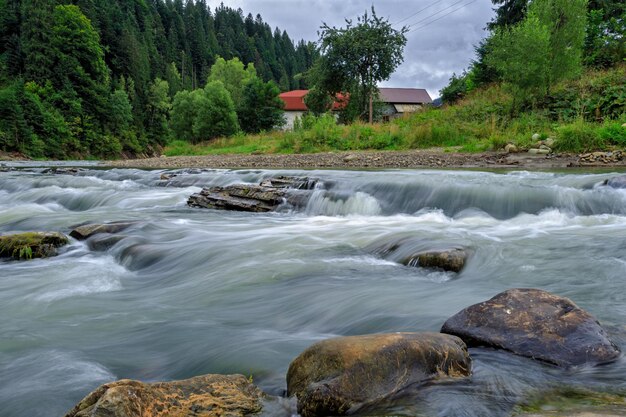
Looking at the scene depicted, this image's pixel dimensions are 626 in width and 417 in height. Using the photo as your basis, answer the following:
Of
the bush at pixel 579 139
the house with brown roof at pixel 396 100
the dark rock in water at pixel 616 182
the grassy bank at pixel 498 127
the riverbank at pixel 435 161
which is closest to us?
the dark rock in water at pixel 616 182

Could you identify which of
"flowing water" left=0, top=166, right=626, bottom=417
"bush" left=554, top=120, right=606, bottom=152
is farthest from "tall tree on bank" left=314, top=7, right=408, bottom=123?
"flowing water" left=0, top=166, right=626, bottom=417

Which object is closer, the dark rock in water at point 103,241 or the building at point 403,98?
the dark rock in water at point 103,241

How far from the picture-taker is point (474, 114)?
2370 centimetres

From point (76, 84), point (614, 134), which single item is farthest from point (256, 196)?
point (76, 84)

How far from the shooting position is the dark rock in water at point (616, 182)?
8.80 metres

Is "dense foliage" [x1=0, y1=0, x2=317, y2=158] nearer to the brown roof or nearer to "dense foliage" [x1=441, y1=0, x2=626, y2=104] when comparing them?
"dense foliage" [x1=441, y1=0, x2=626, y2=104]

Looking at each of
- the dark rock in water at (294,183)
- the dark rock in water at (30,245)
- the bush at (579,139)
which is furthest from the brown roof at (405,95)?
the dark rock in water at (30,245)

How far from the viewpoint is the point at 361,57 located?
1350 inches

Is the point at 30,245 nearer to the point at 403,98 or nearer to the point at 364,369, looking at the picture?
the point at 364,369

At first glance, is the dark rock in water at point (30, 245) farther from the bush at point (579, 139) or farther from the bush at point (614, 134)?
the bush at point (614, 134)

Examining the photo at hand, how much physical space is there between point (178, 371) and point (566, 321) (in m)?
2.51

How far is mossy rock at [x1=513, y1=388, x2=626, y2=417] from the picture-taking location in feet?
7.07

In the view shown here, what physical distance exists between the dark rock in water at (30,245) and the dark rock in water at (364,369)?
5.12 meters

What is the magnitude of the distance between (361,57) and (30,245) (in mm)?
30707
